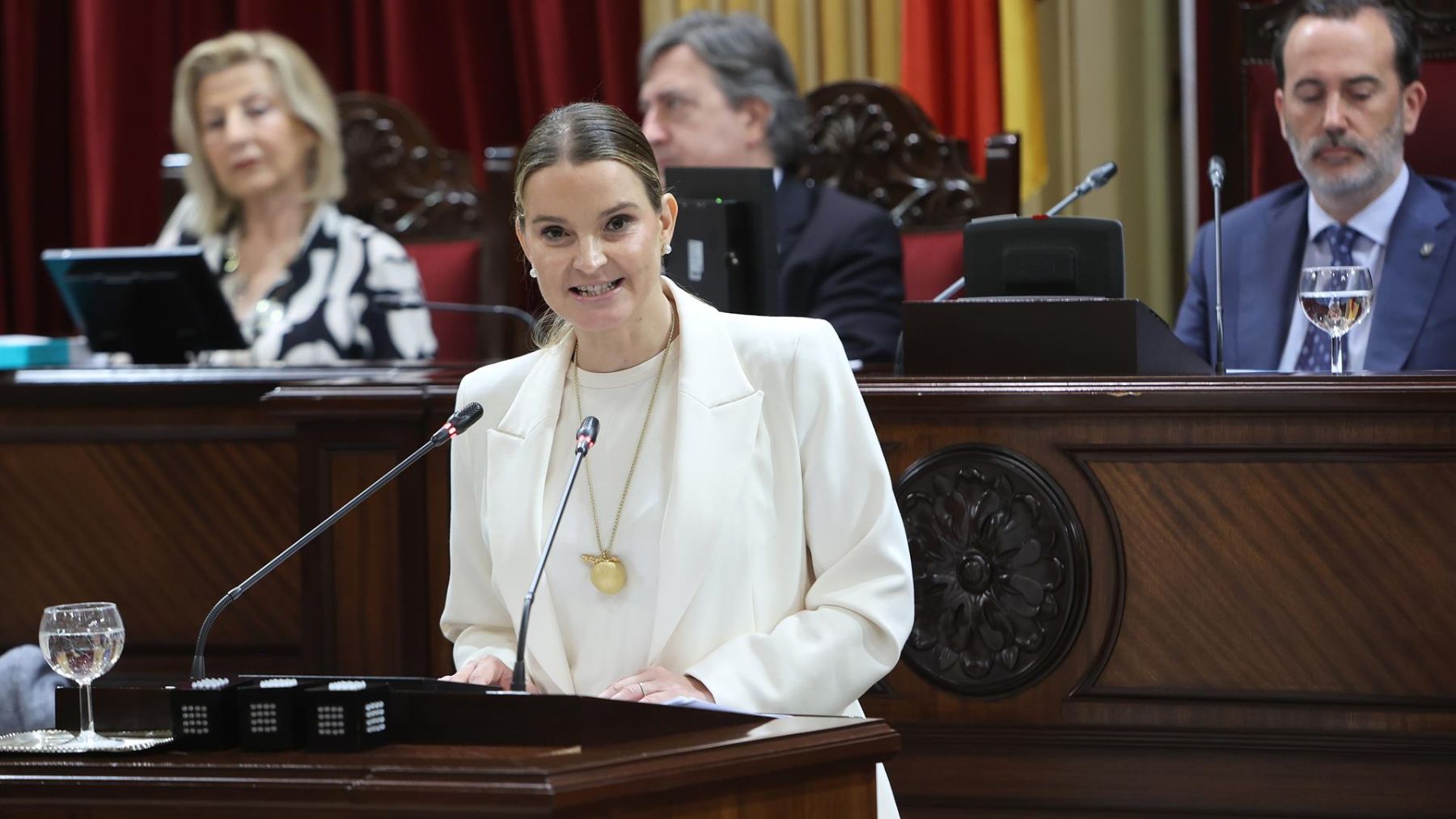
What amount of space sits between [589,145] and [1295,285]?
6.46 ft

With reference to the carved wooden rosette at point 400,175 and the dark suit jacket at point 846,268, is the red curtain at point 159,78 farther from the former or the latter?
the dark suit jacket at point 846,268

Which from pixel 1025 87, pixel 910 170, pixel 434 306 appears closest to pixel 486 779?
pixel 434 306

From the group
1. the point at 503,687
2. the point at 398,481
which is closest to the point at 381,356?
the point at 398,481

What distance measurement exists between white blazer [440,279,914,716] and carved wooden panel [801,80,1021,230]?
6.86 feet

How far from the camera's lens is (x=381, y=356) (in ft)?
14.3

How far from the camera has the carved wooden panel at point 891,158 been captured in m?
4.20

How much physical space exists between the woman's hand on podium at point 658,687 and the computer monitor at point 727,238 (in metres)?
1.32

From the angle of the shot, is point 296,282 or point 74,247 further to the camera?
point 74,247

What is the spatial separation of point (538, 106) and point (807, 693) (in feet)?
11.7

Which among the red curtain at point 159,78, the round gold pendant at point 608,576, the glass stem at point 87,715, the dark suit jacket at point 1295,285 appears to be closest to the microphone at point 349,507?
the glass stem at point 87,715

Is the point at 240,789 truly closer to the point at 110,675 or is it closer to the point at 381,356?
the point at 110,675

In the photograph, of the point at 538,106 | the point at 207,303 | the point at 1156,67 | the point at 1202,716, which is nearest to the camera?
the point at 1202,716

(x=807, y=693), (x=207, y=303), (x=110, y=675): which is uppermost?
(x=207, y=303)

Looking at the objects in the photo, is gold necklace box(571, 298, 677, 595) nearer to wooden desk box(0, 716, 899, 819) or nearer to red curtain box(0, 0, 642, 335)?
wooden desk box(0, 716, 899, 819)
